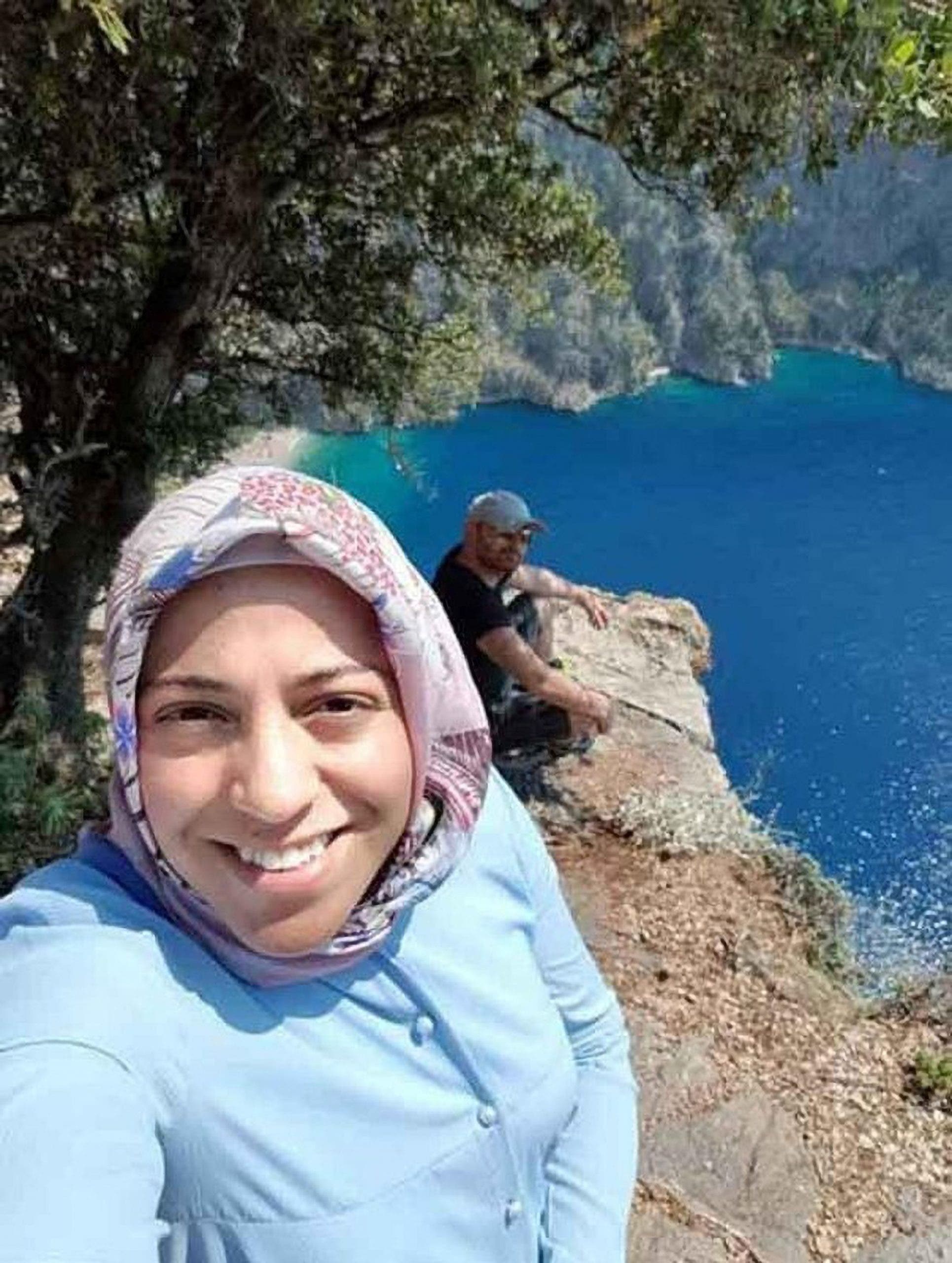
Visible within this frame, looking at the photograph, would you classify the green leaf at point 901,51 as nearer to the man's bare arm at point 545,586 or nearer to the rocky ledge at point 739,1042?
the man's bare arm at point 545,586

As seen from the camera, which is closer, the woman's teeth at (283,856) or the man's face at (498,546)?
the woman's teeth at (283,856)

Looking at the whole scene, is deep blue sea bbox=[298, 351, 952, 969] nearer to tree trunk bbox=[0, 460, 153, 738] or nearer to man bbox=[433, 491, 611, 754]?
man bbox=[433, 491, 611, 754]

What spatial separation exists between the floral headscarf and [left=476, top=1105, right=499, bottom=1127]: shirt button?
0.65ft

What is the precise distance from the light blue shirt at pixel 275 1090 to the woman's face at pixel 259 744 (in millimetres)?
67

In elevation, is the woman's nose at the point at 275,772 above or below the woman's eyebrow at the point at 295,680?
below

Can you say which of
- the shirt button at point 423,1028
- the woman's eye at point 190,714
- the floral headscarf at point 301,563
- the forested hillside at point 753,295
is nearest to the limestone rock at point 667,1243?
the shirt button at point 423,1028

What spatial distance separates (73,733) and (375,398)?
205 centimetres

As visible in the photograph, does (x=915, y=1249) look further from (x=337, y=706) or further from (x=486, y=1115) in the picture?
(x=337, y=706)

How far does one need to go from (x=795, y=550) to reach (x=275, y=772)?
22029 millimetres

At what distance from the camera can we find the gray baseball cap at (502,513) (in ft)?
14.1

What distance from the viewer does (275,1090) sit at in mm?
934

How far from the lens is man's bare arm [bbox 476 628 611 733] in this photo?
4215 mm

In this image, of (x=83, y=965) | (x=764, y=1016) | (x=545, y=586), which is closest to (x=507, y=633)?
(x=545, y=586)

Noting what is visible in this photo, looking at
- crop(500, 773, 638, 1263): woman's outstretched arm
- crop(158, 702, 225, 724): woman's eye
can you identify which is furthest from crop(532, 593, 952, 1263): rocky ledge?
crop(158, 702, 225, 724): woman's eye
